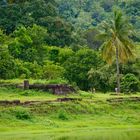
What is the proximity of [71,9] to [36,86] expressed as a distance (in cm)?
8974

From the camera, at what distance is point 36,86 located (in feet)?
149

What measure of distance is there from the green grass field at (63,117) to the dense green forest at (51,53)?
5.85m

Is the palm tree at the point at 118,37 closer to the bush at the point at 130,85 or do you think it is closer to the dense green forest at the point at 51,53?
the dense green forest at the point at 51,53

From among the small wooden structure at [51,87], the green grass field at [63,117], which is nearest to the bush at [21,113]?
the green grass field at [63,117]

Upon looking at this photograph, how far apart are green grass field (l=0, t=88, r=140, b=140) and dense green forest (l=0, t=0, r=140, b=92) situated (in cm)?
585

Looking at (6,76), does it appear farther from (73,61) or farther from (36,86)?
(73,61)

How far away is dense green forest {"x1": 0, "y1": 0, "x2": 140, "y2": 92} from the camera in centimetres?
6208

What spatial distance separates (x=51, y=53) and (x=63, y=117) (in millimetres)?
44914

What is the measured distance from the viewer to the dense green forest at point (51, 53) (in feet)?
204

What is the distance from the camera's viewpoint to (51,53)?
3228 inches

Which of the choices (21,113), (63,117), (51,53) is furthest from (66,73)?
(21,113)

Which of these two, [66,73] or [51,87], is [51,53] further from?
[51,87]

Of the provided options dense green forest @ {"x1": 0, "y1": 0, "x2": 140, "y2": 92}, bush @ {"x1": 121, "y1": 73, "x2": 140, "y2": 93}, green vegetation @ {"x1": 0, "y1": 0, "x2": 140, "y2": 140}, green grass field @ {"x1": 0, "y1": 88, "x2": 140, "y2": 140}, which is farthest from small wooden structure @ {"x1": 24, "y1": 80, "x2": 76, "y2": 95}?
bush @ {"x1": 121, "y1": 73, "x2": 140, "y2": 93}

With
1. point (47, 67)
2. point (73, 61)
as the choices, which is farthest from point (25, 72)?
point (73, 61)
